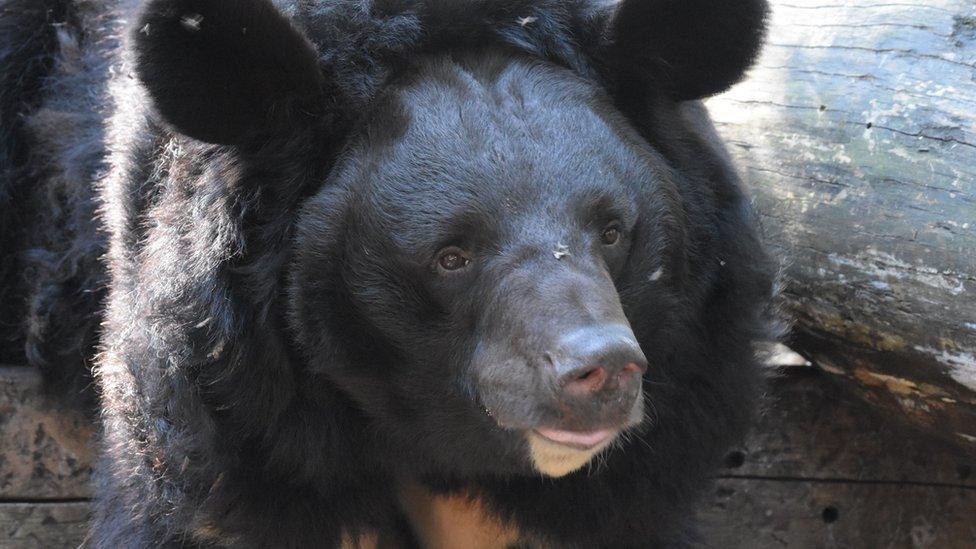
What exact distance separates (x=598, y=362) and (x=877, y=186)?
5.39ft

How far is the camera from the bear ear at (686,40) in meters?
3.39

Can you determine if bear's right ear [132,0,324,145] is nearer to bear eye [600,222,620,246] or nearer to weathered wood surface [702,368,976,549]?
bear eye [600,222,620,246]

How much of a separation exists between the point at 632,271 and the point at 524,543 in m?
1.11

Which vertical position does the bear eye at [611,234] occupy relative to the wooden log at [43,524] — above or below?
above

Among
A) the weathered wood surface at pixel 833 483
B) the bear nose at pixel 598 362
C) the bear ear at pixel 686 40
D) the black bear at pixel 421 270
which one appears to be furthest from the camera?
the weathered wood surface at pixel 833 483

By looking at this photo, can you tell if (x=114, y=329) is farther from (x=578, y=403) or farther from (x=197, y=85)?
(x=578, y=403)

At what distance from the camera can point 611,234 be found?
3.16m

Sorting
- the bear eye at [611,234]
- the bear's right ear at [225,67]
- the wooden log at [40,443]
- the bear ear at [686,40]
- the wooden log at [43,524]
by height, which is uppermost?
the bear's right ear at [225,67]

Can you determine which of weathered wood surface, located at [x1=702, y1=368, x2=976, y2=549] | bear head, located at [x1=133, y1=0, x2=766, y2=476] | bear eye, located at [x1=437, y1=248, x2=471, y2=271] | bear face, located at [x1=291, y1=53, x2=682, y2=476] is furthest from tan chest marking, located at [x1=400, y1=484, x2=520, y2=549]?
weathered wood surface, located at [x1=702, y1=368, x2=976, y2=549]

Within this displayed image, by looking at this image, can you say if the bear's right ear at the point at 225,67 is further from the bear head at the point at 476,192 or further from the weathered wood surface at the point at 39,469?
the weathered wood surface at the point at 39,469

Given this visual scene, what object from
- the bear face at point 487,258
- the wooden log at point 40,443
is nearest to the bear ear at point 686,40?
the bear face at point 487,258

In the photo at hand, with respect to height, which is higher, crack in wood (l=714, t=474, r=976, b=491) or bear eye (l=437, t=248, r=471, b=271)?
bear eye (l=437, t=248, r=471, b=271)

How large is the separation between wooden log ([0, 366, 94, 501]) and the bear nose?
245cm

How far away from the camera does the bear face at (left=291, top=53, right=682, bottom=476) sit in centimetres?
289
